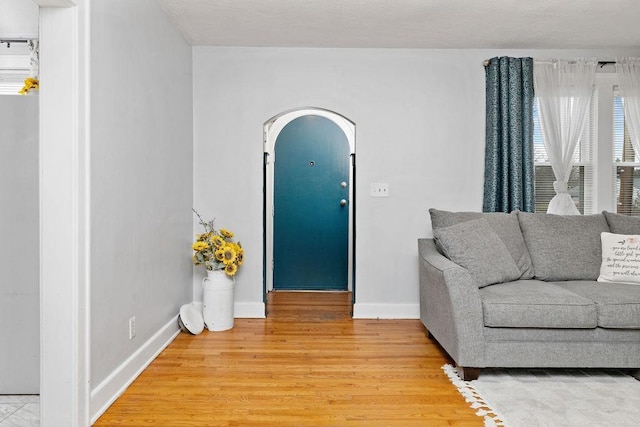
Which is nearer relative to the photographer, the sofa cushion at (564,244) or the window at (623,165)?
the sofa cushion at (564,244)

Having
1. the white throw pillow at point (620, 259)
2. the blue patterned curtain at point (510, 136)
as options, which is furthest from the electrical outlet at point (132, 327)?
the white throw pillow at point (620, 259)

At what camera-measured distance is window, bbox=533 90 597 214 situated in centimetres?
390

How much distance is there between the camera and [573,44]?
3730 millimetres

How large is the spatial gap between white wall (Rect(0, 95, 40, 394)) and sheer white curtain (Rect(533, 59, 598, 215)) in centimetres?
371

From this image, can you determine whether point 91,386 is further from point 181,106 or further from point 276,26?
point 276,26

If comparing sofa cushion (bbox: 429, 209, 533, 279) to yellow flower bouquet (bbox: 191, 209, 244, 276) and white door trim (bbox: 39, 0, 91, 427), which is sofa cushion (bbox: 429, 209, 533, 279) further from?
white door trim (bbox: 39, 0, 91, 427)

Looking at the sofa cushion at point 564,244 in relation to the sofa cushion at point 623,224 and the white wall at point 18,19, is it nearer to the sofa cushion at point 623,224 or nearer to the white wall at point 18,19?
the sofa cushion at point 623,224

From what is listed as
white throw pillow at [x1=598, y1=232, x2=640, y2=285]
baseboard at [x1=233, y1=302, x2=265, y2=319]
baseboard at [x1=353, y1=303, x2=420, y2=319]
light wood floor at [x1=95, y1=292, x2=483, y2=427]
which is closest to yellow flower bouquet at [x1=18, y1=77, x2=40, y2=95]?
light wood floor at [x1=95, y1=292, x2=483, y2=427]

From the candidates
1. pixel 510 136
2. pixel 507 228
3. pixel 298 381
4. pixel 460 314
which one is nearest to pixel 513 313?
pixel 460 314

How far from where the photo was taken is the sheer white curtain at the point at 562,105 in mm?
3754

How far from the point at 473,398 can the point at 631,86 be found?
10.4ft

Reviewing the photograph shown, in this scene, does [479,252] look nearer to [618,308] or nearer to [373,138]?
[618,308]

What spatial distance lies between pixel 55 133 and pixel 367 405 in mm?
1916

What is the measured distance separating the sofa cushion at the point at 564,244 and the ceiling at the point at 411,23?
145 centimetres
